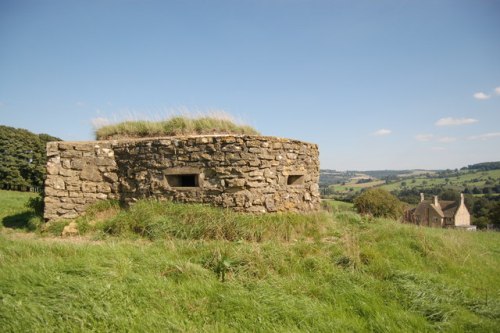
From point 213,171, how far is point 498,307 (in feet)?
17.5

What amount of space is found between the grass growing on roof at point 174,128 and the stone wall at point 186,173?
112cm

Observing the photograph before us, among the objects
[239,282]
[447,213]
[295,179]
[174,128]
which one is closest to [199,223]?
[239,282]

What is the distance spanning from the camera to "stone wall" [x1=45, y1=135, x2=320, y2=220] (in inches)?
268

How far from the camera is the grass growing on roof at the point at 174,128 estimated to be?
28.5 ft

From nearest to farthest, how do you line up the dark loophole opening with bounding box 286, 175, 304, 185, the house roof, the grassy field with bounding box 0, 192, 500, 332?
the grassy field with bounding box 0, 192, 500, 332 → the dark loophole opening with bounding box 286, 175, 304, 185 → the house roof

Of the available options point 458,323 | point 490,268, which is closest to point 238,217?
point 458,323

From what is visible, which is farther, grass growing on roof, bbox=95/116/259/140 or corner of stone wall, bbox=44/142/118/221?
grass growing on roof, bbox=95/116/259/140

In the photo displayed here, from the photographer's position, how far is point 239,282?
13.3 ft

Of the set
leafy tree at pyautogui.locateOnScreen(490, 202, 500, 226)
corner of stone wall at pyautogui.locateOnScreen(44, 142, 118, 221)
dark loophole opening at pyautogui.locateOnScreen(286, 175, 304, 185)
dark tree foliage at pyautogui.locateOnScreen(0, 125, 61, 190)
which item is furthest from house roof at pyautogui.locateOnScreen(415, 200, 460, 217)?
dark tree foliage at pyautogui.locateOnScreen(0, 125, 61, 190)

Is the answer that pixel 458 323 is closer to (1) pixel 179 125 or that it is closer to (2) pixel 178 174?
(2) pixel 178 174

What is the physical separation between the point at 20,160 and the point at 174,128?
2435 centimetres

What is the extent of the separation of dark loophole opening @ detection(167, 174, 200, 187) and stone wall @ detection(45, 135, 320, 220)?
2 centimetres

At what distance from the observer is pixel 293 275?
4359 mm

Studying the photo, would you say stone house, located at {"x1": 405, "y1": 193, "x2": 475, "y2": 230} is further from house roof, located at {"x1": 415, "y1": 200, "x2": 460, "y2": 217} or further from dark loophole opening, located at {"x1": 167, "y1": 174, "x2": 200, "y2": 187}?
dark loophole opening, located at {"x1": 167, "y1": 174, "x2": 200, "y2": 187}
